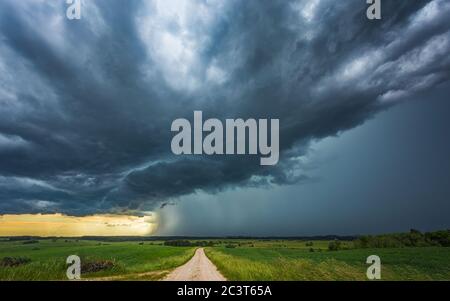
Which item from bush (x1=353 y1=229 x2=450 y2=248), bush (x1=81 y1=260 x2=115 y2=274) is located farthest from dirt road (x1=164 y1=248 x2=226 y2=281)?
bush (x1=353 y1=229 x2=450 y2=248)

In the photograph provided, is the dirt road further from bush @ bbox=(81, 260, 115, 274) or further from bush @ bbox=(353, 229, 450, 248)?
bush @ bbox=(353, 229, 450, 248)

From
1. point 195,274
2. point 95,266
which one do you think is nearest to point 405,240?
point 195,274

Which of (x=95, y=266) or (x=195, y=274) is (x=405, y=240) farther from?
(x=95, y=266)

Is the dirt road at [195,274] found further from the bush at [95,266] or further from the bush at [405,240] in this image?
the bush at [405,240]

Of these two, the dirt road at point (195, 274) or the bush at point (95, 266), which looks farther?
the bush at point (95, 266)

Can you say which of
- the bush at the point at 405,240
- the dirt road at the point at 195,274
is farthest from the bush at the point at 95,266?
the bush at the point at 405,240

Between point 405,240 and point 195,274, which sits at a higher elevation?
point 195,274
